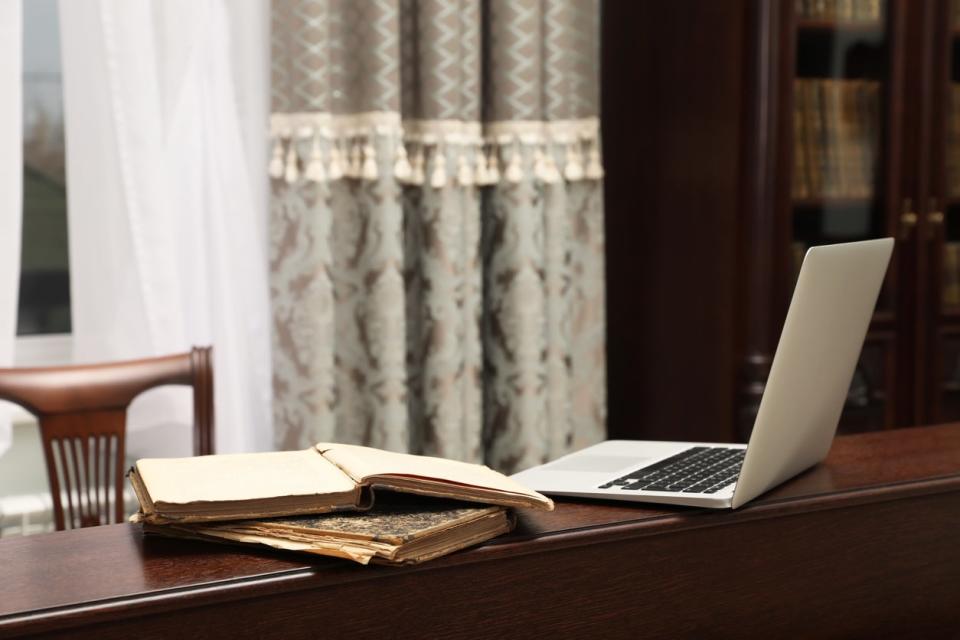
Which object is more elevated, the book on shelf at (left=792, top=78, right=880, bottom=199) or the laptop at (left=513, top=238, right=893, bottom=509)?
the book on shelf at (left=792, top=78, right=880, bottom=199)

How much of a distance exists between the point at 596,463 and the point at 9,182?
1.39 m

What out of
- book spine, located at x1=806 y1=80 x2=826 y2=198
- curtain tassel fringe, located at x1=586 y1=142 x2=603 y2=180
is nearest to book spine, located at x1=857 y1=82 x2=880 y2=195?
book spine, located at x1=806 y1=80 x2=826 y2=198

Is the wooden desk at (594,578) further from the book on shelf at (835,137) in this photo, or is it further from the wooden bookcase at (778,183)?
the book on shelf at (835,137)

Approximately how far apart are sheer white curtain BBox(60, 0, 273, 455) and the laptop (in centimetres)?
122

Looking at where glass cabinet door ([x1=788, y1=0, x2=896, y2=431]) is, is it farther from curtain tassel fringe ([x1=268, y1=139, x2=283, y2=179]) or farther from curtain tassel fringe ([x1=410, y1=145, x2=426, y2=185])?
curtain tassel fringe ([x1=268, y1=139, x2=283, y2=179])

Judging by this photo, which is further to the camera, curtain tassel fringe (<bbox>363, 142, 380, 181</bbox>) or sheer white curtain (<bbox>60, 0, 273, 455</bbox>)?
curtain tassel fringe (<bbox>363, 142, 380, 181</bbox>)

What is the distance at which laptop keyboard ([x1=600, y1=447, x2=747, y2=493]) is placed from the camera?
3.44ft

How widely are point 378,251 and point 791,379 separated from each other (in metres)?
1.39

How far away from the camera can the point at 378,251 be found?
2283mm

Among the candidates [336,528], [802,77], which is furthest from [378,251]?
[336,528]

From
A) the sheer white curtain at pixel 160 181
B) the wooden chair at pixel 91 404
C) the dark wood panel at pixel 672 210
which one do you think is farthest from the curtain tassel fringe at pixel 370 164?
the dark wood panel at pixel 672 210

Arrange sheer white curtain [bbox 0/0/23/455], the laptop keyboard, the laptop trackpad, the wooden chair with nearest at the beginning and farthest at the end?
the laptop keyboard → the laptop trackpad → the wooden chair → sheer white curtain [bbox 0/0/23/455]

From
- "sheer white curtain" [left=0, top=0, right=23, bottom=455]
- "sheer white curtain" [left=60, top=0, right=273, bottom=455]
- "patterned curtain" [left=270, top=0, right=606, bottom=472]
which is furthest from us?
"patterned curtain" [left=270, top=0, right=606, bottom=472]

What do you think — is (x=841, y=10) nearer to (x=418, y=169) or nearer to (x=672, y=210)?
(x=672, y=210)
